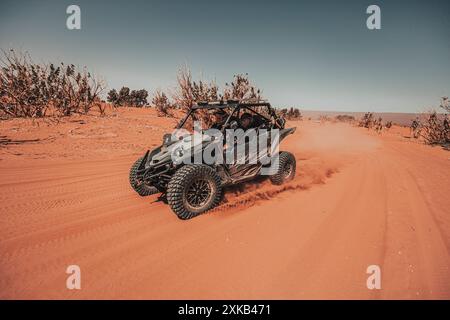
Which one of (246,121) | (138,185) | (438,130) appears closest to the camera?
(138,185)

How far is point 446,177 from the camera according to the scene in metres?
5.96

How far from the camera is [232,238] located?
3.26 meters

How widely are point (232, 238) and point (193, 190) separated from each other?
103cm

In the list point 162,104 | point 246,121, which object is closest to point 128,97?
point 162,104

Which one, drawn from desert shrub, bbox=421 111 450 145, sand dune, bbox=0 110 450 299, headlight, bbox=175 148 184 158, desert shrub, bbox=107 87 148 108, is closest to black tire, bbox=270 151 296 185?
sand dune, bbox=0 110 450 299

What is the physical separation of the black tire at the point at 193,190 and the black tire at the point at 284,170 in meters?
1.68

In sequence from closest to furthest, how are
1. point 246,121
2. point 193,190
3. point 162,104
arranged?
1. point 193,190
2. point 246,121
3. point 162,104

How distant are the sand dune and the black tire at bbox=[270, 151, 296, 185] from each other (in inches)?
7.8

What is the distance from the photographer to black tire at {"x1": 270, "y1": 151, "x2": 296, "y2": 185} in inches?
207

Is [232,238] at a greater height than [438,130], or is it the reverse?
[438,130]

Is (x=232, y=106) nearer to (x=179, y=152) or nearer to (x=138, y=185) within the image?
(x=179, y=152)
